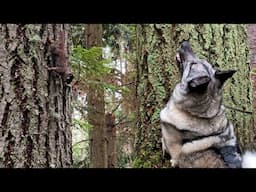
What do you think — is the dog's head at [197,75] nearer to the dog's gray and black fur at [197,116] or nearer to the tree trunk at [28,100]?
the dog's gray and black fur at [197,116]

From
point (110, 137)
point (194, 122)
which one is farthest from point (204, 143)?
point (110, 137)

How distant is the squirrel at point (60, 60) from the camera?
211cm

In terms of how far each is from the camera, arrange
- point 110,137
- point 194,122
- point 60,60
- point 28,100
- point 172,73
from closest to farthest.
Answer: point 194,122 < point 28,100 < point 60,60 < point 172,73 < point 110,137

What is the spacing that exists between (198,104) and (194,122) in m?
0.08

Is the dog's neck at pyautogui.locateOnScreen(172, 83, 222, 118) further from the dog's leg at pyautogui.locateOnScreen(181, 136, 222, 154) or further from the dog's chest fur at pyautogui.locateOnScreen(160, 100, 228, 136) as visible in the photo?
the dog's leg at pyautogui.locateOnScreen(181, 136, 222, 154)

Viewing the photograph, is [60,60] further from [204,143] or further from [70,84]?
[204,143]

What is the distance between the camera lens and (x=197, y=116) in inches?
75.4

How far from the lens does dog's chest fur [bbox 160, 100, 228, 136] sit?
1844 millimetres

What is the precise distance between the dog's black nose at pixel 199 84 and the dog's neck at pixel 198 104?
2.2 inches
